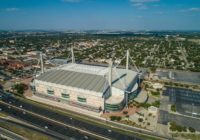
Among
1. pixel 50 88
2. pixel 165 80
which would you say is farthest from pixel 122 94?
pixel 165 80

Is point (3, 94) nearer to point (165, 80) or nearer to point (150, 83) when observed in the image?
point (150, 83)

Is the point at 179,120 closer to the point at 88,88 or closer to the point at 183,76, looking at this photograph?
the point at 88,88

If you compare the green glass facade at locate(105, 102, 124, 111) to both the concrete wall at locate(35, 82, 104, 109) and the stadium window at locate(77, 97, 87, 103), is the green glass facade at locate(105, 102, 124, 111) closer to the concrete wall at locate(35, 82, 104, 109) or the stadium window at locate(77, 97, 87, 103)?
the concrete wall at locate(35, 82, 104, 109)

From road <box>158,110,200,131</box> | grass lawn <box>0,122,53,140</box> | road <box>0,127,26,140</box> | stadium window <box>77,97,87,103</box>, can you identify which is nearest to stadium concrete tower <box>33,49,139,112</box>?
stadium window <box>77,97,87,103</box>

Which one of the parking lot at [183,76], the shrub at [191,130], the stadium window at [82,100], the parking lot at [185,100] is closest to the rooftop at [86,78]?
the stadium window at [82,100]

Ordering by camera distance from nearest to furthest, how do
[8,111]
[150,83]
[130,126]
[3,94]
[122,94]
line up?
[130,126] < [8,111] < [122,94] < [3,94] < [150,83]

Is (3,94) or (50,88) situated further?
(3,94)
